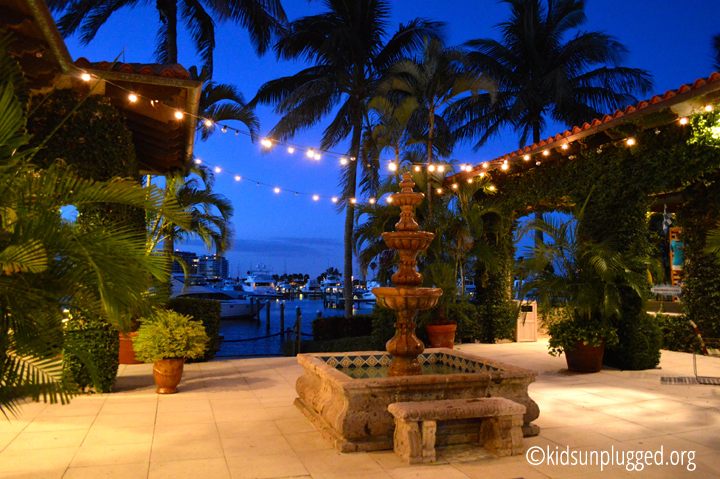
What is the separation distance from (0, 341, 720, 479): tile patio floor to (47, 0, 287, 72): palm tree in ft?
35.6

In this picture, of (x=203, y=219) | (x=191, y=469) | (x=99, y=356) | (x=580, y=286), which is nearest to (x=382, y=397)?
(x=191, y=469)

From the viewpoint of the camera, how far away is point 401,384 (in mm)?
4605

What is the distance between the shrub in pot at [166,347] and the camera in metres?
6.30

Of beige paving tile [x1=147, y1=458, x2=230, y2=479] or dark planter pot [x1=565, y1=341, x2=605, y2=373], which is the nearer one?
beige paving tile [x1=147, y1=458, x2=230, y2=479]

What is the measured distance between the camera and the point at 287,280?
7350 cm

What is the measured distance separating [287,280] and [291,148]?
6520cm

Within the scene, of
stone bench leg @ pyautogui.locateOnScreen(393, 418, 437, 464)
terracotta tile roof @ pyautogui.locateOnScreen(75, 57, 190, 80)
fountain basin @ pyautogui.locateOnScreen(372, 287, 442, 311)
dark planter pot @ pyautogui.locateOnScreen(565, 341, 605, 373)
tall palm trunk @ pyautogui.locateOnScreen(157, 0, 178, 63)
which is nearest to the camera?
stone bench leg @ pyautogui.locateOnScreen(393, 418, 437, 464)

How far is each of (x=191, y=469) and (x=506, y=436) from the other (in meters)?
2.49

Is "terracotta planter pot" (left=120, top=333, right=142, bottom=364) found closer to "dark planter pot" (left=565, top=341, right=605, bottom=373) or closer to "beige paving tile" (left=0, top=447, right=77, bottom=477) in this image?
"beige paving tile" (left=0, top=447, right=77, bottom=477)

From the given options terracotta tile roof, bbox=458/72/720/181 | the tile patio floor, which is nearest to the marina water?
the tile patio floor

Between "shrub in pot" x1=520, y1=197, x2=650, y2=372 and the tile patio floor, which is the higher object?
"shrub in pot" x1=520, y1=197, x2=650, y2=372

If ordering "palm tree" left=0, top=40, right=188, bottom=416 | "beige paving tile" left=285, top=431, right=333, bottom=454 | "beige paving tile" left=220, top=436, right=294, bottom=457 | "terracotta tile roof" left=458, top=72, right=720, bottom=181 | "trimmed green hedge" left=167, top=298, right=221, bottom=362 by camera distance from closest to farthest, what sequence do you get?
"palm tree" left=0, top=40, right=188, bottom=416 → "beige paving tile" left=220, top=436, right=294, bottom=457 → "beige paving tile" left=285, top=431, right=333, bottom=454 → "terracotta tile roof" left=458, top=72, right=720, bottom=181 → "trimmed green hedge" left=167, top=298, right=221, bottom=362

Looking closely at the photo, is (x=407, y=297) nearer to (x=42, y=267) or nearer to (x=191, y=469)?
(x=191, y=469)

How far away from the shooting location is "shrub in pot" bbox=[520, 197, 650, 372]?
769 cm
